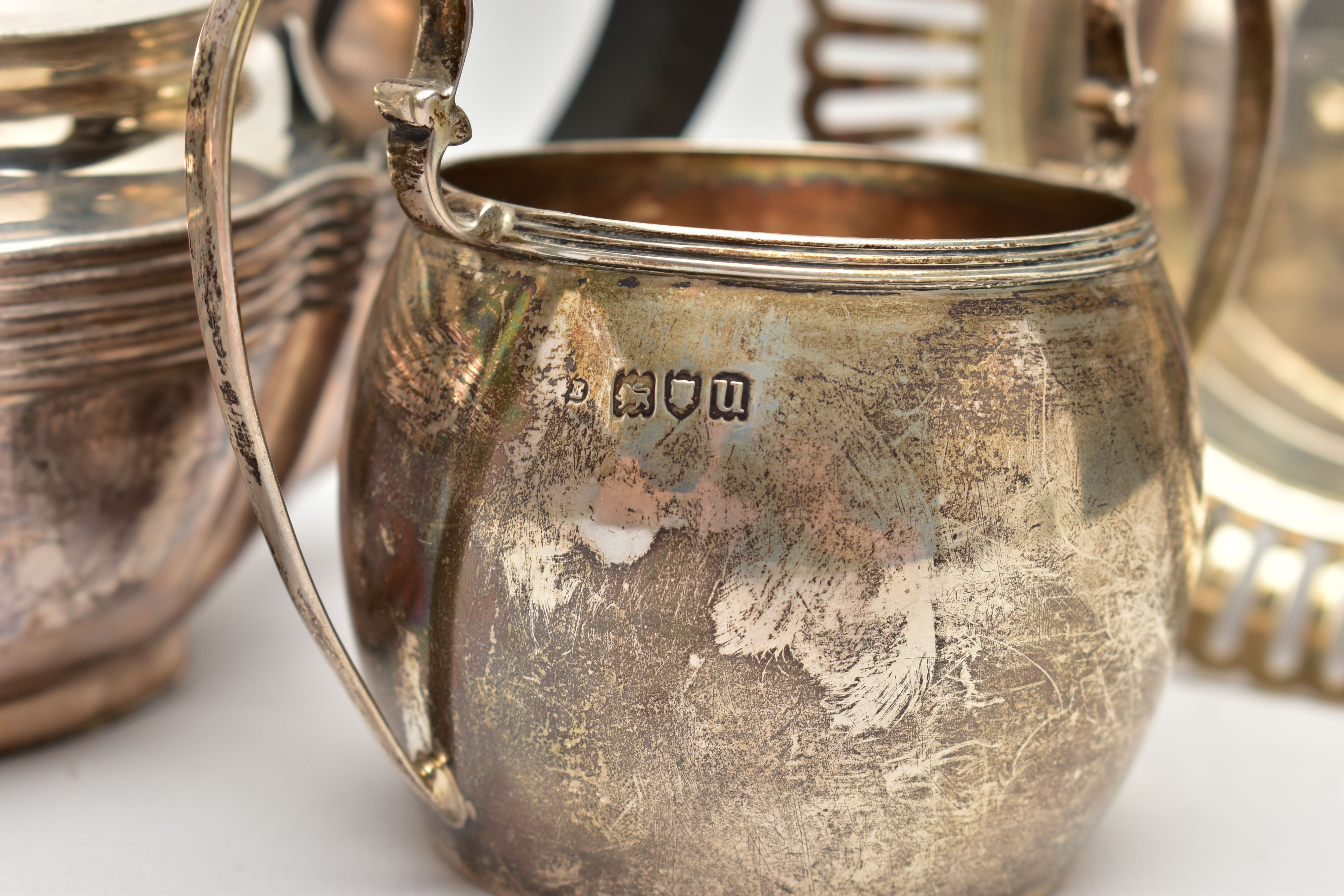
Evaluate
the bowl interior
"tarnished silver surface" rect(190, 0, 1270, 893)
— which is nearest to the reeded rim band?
"tarnished silver surface" rect(190, 0, 1270, 893)

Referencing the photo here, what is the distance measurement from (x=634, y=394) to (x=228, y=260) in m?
0.16

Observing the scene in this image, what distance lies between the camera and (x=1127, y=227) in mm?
604

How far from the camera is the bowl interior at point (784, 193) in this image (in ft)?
2.52

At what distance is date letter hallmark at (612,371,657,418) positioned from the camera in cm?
54

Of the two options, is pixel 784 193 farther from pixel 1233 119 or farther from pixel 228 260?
pixel 228 260

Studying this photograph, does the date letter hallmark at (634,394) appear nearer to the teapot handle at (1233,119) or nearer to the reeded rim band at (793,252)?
the reeded rim band at (793,252)

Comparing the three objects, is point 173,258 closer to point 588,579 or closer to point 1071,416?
point 588,579

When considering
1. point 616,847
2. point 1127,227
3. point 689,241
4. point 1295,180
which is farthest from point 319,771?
point 1295,180

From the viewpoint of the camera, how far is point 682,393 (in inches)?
21.0

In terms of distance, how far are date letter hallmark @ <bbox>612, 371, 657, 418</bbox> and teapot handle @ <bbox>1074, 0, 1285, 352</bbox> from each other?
1.11ft

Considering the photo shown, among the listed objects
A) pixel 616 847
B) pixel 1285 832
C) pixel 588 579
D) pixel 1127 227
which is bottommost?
pixel 1285 832

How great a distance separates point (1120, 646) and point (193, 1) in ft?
1.78

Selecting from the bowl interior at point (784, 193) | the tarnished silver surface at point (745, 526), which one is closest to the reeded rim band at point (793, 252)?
the tarnished silver surface at point (745, 526)

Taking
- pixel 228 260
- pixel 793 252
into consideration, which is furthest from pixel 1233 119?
pixel 228 260
